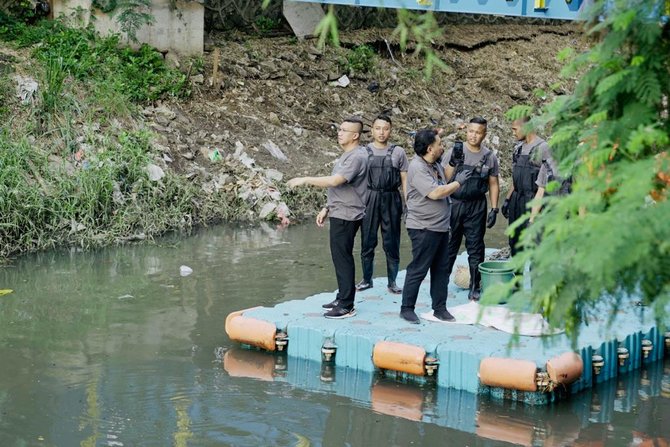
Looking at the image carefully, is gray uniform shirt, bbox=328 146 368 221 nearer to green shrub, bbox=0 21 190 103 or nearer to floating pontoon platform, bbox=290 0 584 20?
floating pontoon platform, bbox=290 0 584 20

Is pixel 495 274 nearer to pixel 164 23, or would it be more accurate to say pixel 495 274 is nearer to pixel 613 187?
pixel 613 187

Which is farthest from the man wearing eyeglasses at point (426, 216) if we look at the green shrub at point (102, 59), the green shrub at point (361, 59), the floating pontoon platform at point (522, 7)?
the green shrub at point (361, 59)

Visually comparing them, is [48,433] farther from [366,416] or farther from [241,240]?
[241,240]

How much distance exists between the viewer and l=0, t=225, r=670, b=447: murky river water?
22.6ft

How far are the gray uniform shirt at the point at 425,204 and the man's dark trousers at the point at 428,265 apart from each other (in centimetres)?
6

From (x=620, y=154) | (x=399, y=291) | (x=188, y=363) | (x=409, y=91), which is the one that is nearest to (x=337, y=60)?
(x=409, y=91)

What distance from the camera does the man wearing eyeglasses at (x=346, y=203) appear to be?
835 cm

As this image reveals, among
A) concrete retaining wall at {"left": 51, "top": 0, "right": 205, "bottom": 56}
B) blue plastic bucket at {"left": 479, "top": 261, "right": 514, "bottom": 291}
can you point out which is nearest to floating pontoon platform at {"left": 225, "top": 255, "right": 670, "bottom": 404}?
blue plastic bucket at {"left": 479, "top": 261, "right": 514, "bottom": 291}

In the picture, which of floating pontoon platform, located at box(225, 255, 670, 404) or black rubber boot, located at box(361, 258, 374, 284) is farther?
black rubber boot, located at box(361, 258, 374, 284)

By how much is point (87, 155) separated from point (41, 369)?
5.48m

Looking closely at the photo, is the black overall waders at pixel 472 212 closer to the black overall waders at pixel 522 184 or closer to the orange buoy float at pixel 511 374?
the black overall waders at pixel 522 184

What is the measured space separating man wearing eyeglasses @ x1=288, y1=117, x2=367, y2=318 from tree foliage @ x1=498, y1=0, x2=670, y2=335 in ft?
12.9

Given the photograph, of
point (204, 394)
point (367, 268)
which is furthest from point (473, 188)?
point (204, 394)

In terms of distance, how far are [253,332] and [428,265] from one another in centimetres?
148
